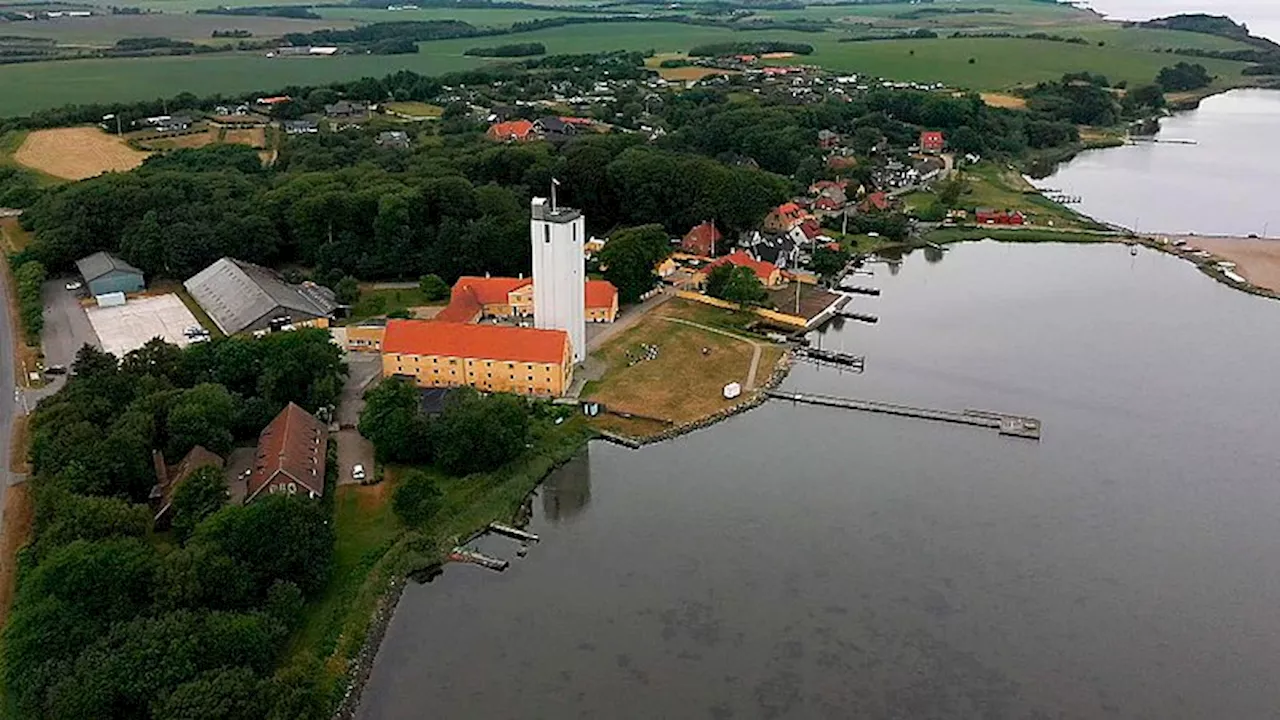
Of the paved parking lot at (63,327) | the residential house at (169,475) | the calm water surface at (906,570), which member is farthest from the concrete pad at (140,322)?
the calm water surface at (906,570)

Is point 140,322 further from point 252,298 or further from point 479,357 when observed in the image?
point 479,357

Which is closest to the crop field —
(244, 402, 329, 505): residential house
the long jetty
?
(244, 402, 329, 505): residential house

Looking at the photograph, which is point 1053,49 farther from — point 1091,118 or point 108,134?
point 108,134

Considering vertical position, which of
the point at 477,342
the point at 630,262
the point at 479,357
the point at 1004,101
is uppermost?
the point at 1004,101

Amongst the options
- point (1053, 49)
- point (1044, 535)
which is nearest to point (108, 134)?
point (1044, 535)

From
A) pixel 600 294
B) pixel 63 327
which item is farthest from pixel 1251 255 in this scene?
pixel 63 327
